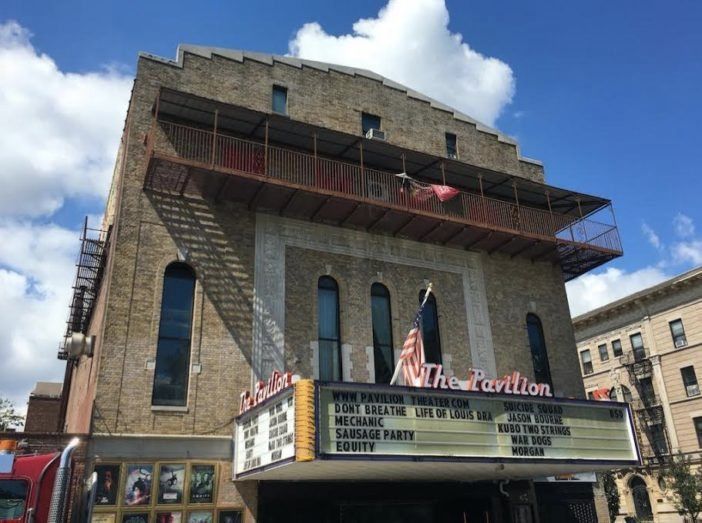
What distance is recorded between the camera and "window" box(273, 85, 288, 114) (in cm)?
2047

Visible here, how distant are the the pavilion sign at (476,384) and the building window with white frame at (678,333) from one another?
38982 millimetres

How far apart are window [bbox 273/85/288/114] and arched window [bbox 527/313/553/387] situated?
462 inches

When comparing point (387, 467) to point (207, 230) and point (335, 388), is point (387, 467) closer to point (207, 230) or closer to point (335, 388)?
point (335, 388)

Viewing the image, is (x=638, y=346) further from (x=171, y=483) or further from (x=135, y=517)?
(x=135, y=517)

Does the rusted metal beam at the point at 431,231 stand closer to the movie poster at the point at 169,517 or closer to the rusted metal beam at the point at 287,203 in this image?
the rusted metal beam at the point at 287,203

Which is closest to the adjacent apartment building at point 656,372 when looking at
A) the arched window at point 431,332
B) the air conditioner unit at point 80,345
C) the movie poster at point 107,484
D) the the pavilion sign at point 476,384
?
the arched window at point 431,332

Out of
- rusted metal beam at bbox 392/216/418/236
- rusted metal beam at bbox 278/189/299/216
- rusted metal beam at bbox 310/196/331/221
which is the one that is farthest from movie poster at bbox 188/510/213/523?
rusted metal beam at bbox 392/216/418/236

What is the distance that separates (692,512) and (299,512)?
36138 mm

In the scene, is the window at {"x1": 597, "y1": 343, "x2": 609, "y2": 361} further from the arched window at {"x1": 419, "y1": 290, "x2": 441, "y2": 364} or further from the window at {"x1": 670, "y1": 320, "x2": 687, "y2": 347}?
the arched window at {"x1": 419, "y1": 290, "x2": 441, "y2": 364}

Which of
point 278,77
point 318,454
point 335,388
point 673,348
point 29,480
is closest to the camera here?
point 29,480

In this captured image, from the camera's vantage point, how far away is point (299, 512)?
49.5 feet

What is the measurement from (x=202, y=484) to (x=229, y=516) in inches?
40.0

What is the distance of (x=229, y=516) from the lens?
14.4 m

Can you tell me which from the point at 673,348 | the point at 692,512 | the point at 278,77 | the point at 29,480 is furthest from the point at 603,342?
the point at 29,480
